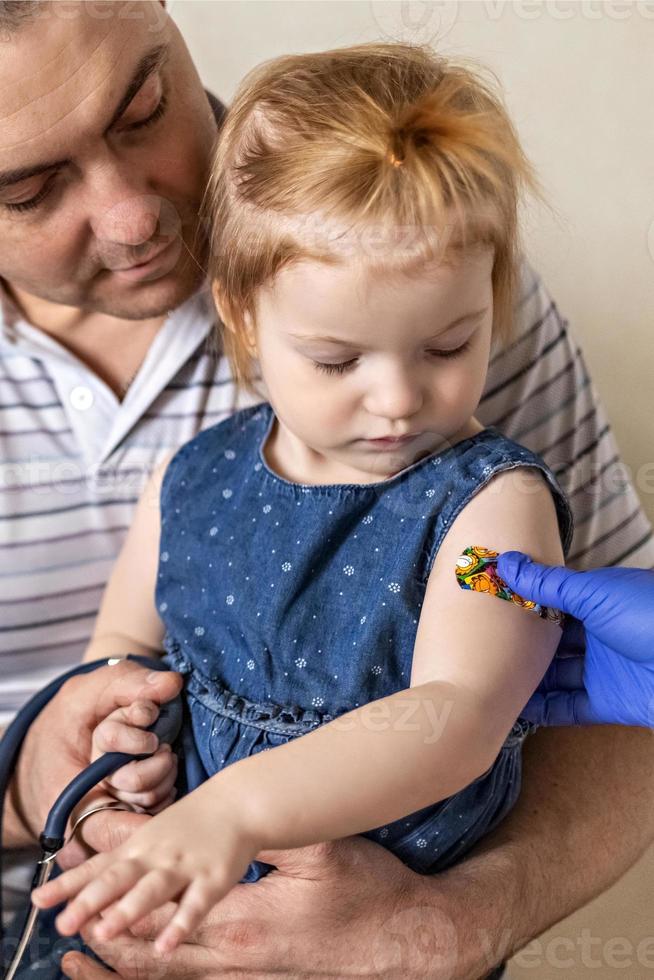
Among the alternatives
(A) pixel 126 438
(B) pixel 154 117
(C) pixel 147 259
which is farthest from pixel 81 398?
(B) pixel 154 117

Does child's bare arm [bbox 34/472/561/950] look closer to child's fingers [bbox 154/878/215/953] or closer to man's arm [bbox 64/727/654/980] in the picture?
child's fingers [bbox 154/878/215/953]

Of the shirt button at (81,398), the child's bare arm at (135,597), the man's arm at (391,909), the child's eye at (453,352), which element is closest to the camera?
the child's eye at (453,352)

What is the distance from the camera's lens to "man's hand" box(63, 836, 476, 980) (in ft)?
3.11

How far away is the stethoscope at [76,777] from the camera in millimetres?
971

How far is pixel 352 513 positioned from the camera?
3.16 feet

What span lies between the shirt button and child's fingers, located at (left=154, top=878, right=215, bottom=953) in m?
0.74

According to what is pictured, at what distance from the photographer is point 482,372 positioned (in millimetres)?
883

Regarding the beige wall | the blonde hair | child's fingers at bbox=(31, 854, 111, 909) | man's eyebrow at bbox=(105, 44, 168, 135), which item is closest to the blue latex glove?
the blonde hair

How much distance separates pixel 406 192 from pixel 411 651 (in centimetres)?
37

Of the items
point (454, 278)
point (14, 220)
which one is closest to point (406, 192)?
point (454, 278)

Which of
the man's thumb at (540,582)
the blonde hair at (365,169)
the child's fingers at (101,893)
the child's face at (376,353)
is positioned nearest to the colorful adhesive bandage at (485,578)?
the man's thumb at (540,582)

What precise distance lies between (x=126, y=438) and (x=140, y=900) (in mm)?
722

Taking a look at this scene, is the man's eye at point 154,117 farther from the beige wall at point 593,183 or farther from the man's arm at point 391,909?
the man's arm at point 391,909

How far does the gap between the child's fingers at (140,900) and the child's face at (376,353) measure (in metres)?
0.37
